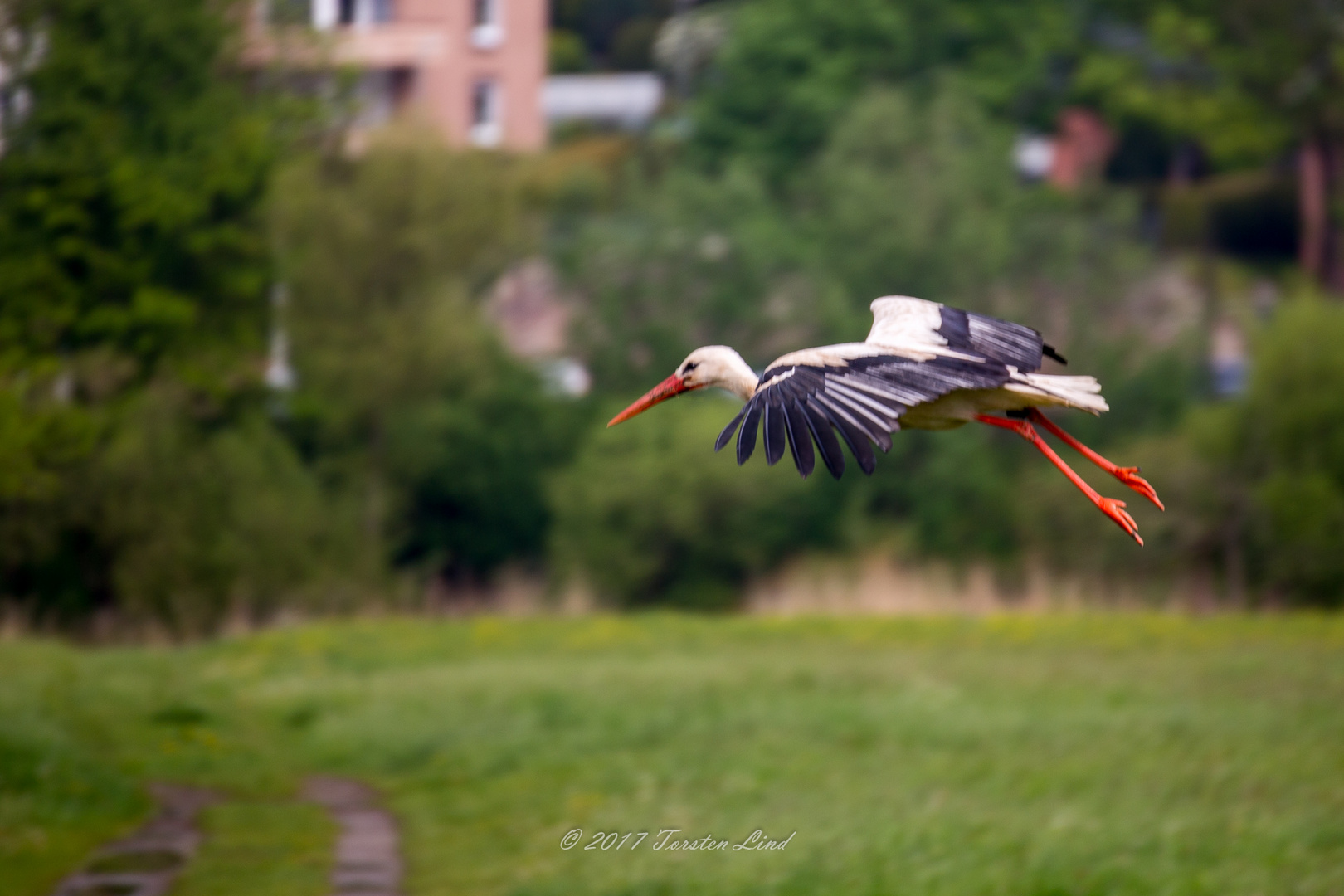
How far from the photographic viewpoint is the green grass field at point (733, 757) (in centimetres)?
835

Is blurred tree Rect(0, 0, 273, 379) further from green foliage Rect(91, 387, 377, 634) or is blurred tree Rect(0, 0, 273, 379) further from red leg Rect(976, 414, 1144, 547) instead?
red leg Rect(976, 414, 1144, 547)

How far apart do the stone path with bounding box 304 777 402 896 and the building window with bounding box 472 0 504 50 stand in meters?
34.3

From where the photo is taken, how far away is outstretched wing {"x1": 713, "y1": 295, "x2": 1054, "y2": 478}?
5.12m

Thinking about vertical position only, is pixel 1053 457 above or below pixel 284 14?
below

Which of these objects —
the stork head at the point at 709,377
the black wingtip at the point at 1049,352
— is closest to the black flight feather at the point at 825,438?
the stork head at the point at 709,377

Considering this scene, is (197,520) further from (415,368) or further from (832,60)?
(832,60)

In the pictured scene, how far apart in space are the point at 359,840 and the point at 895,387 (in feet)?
19.4

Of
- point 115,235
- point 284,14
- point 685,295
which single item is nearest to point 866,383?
point 115,235

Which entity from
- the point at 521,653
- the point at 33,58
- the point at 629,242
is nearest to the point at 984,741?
the point at 521,653

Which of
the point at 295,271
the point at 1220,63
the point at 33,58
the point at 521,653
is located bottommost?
A: the point at 521,653

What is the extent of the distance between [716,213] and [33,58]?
48.6ft

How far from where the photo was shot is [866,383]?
5.51 meters

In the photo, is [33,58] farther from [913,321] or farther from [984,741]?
[913,321]

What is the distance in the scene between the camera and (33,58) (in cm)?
1877
